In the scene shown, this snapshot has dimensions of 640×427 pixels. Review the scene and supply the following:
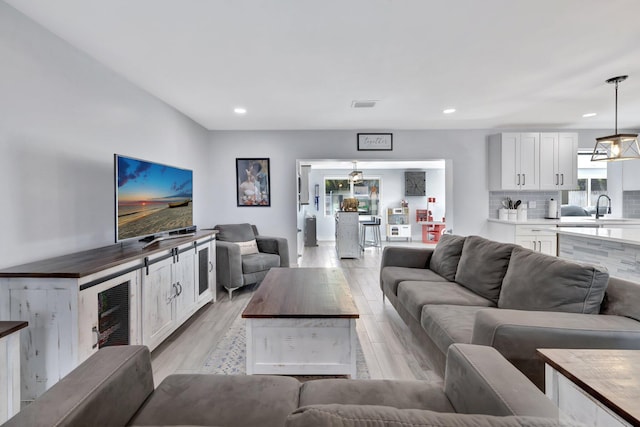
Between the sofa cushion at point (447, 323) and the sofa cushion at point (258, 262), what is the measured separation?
235 cm

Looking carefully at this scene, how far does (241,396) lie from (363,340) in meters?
1.69

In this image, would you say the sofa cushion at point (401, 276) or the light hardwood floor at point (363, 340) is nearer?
the light hardwood floor at point (363, 340)

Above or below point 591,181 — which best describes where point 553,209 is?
below

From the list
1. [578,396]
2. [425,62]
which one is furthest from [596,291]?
[425,62]

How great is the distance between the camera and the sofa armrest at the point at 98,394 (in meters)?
0.81

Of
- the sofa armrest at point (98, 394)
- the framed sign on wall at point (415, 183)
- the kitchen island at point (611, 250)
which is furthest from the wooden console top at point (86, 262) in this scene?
the framed sign on wall at point (415, 183)

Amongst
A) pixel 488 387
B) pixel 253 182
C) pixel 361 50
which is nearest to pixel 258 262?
pixel 253 182

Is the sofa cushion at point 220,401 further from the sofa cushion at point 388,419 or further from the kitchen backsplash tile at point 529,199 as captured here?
the kitchen backsplash tile at point 529,199

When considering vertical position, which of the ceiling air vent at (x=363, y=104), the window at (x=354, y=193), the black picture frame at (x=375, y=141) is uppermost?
the ceiling air vent at (x=363, y=104)

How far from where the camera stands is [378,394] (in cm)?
110

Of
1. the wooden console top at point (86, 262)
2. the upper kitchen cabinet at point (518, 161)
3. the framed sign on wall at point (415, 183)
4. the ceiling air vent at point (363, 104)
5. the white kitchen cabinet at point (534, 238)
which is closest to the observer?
the wooden console top at point (86, 262)

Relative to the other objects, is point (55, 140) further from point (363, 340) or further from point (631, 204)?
point (631, 204)

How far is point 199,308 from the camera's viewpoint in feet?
10.6

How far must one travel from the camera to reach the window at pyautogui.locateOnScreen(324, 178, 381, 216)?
30.5 feet
